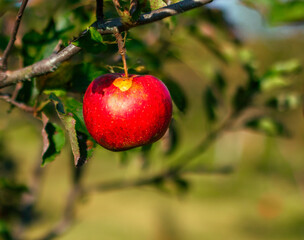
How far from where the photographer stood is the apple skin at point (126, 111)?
0.65 metres

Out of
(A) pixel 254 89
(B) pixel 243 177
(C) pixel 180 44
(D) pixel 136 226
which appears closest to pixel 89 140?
(A) pixel 254 89

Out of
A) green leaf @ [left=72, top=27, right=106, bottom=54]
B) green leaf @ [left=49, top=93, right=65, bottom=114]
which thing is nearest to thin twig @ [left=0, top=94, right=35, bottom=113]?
green leaf @ [left=49, top=93, right=65, bottom=114]

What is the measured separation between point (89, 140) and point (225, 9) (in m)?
1.16

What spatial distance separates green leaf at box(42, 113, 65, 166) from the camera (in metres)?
0.74

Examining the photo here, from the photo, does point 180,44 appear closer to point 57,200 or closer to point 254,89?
point 254,89

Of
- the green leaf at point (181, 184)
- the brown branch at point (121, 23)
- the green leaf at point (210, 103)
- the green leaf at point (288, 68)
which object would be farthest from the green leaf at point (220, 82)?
the brown branch at point (121, 23)

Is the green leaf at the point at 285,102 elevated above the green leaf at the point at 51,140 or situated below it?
below

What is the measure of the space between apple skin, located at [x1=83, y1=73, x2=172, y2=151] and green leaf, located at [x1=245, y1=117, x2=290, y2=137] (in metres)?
1.01

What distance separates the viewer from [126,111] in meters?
0.65

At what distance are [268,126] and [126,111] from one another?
1068 millimetres

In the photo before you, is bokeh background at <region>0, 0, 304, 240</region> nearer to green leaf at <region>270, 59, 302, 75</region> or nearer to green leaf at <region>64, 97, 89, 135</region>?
green leaf at <region>270, 59, 302, 75</region>

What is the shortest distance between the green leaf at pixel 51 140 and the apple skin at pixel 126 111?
0.11m

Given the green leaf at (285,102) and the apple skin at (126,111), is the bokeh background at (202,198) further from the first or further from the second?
the apple skin at (126,111)

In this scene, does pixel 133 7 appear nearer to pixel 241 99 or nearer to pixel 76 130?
pixel 76 130
